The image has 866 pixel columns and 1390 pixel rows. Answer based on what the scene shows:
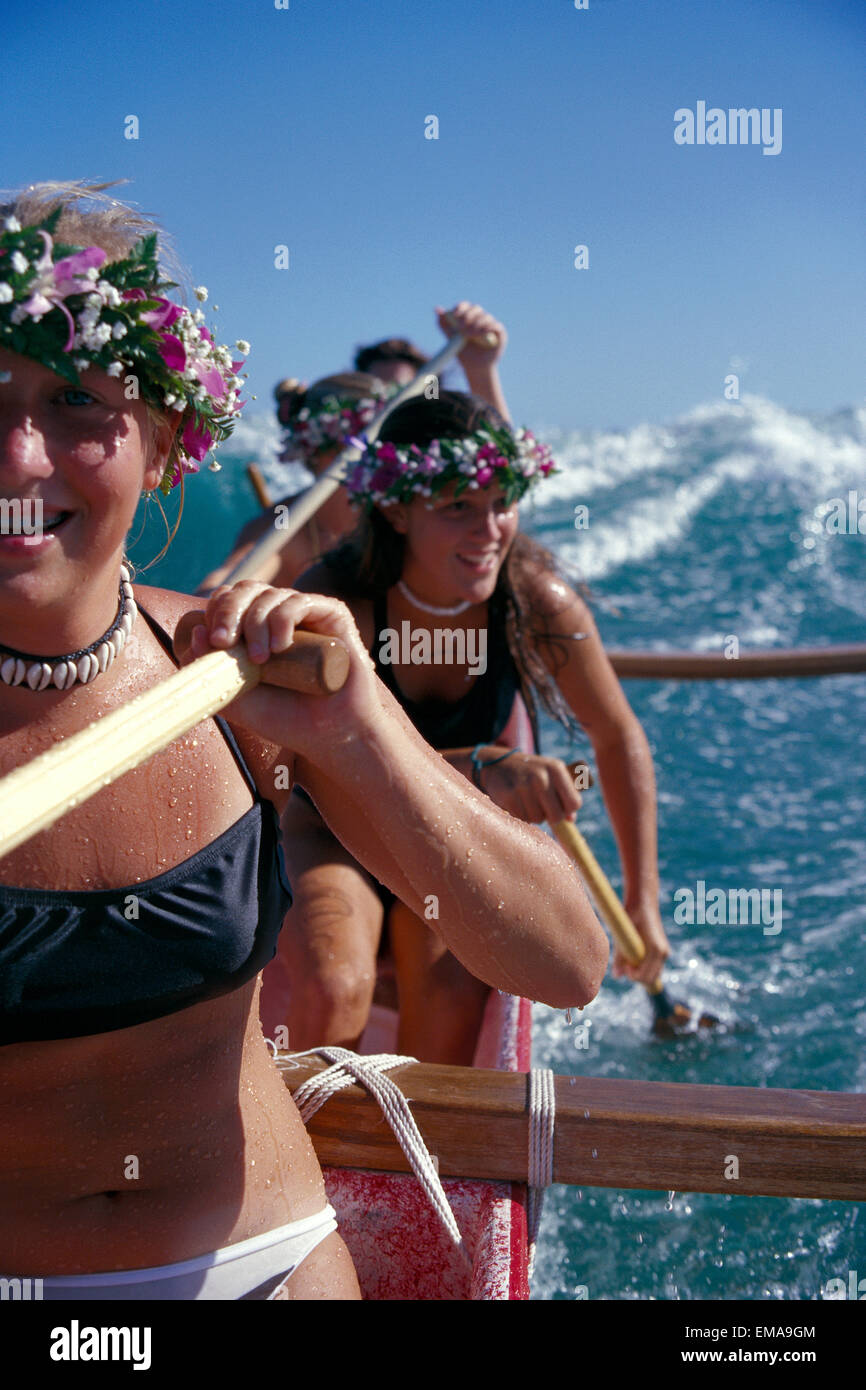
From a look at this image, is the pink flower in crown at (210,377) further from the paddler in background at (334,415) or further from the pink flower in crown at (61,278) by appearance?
the paddler in background at (334,415)

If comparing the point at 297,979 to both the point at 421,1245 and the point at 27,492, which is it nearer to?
the point at 421,1245

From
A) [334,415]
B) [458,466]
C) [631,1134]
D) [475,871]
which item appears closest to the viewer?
[475,871]

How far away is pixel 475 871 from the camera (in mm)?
1214

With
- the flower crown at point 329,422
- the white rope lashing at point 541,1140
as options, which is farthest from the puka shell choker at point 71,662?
the flower crown at point 329,422

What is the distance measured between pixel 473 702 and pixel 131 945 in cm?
189

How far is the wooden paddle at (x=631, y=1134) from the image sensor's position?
1672mm

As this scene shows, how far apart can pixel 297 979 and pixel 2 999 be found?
4.89 feet

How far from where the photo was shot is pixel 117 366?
3.83 ft

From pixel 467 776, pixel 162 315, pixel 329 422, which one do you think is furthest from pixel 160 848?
pixel 329 422

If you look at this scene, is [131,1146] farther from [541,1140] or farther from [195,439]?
[195,439]

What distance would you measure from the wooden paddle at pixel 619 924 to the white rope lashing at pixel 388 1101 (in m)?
0.86

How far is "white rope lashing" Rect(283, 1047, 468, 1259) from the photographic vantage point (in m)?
1.71

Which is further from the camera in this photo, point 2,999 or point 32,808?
point 2,999
